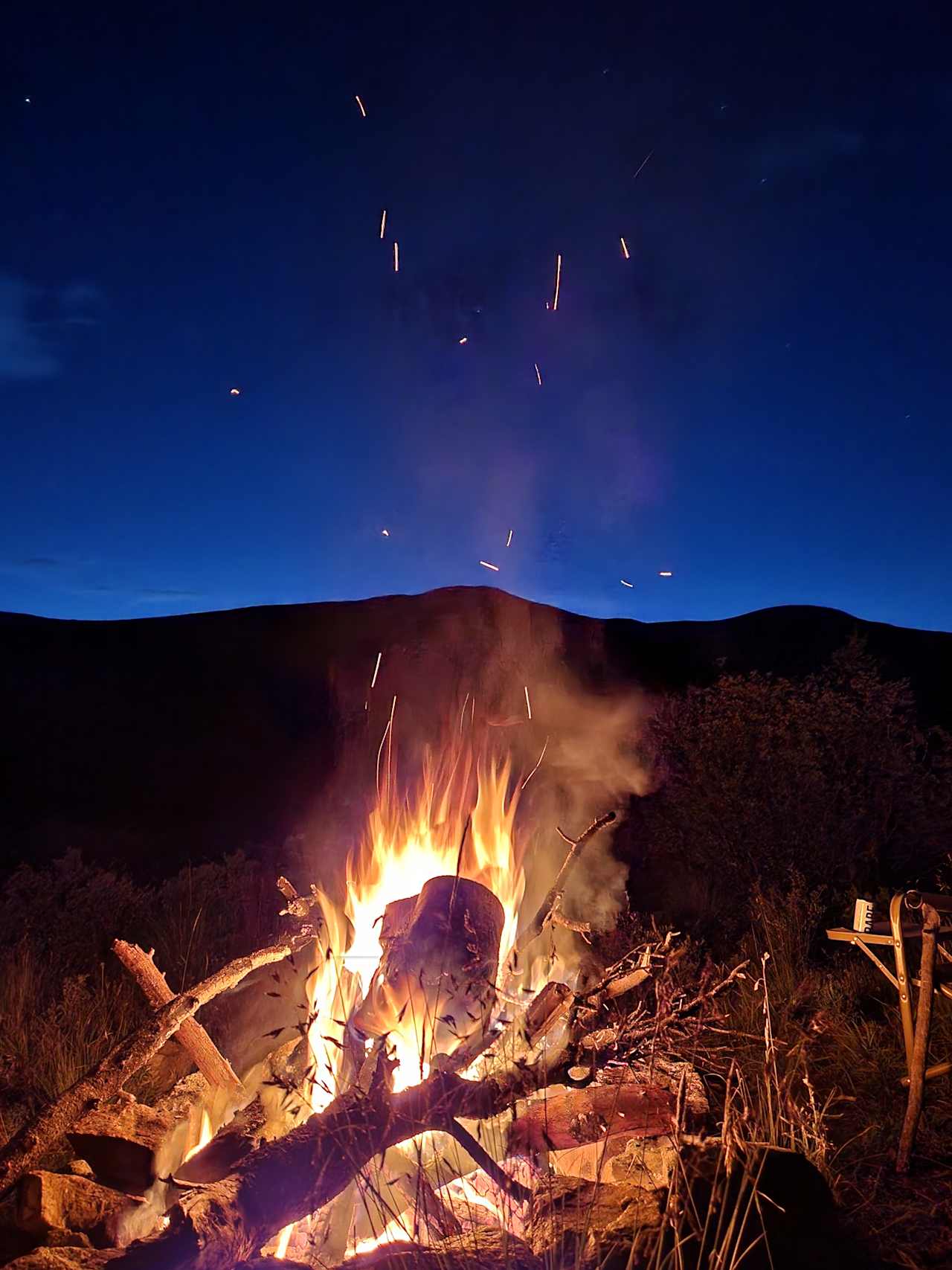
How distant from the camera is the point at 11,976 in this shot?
495cm

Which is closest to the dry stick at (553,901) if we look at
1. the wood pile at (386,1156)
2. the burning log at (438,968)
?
the burning log at (438,968)

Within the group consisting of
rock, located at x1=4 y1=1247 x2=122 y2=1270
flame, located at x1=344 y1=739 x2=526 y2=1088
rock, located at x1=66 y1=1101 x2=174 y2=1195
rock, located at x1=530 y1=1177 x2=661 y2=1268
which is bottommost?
rock, located at x1=530 y1=1177 x2=661 y2=1268

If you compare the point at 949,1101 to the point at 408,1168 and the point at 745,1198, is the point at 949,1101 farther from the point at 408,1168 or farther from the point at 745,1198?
the point at 408,1168

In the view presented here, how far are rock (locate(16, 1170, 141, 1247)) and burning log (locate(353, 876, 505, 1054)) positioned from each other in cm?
147

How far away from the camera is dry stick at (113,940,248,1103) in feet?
10.9

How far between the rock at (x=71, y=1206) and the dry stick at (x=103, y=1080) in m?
0.08

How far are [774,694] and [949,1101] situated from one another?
18.4ft

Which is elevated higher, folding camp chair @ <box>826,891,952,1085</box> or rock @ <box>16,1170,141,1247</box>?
folding camp chair @ <box>826,891,952,1085</box>

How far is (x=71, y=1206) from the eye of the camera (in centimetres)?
251

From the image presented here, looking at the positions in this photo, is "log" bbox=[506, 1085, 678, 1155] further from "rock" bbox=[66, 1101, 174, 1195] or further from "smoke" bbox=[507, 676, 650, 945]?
"smoke" bbox=[507, 676, 650, 945]

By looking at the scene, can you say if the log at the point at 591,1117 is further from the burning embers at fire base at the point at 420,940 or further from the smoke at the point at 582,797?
the smoke at the point at 582,797

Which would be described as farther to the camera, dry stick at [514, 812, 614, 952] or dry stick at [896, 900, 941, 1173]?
dry stick at [514, 812, 614, 952]

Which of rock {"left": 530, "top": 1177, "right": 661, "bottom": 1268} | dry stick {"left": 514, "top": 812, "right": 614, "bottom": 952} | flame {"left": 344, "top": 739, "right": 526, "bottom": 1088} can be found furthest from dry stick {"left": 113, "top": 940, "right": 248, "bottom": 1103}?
dry stick {"left": 514, "top": 812, "right": 614, "bottom": 952}

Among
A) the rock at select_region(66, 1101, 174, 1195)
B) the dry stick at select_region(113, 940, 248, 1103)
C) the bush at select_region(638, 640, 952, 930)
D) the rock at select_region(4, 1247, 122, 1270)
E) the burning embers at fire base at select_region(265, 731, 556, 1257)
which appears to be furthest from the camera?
the bush at select_region(638, 640, 952, 930)
